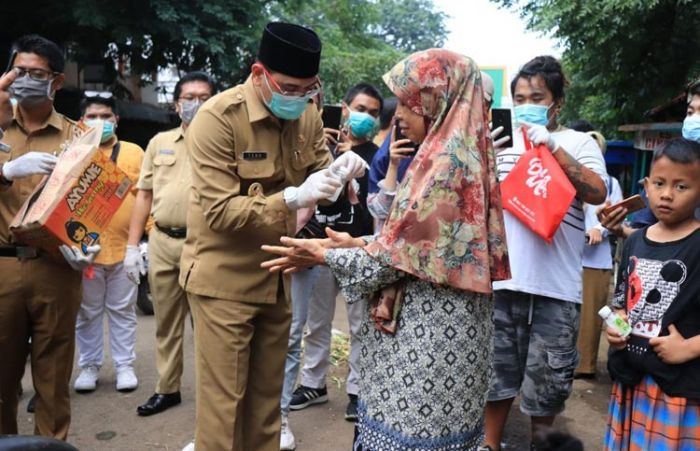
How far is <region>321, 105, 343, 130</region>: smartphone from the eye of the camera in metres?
4.31

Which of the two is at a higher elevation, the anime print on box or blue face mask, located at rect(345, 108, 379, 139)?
blue face mask, located at rect(345, 108, 379, 139)

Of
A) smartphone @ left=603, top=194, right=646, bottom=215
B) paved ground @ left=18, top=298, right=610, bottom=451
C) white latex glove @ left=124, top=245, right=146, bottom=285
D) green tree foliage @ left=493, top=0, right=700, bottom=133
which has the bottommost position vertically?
paved ground @ left=18, top=298, right=610, bottom=451

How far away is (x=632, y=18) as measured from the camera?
7160 millimetres

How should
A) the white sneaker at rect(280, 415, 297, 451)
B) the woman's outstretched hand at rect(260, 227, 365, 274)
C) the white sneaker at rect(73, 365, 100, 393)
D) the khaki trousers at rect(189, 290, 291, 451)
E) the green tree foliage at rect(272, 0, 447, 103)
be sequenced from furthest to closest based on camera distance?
the green tree foliage at rect(272, 0, 447, 103) < the white sneaker at rect(73, 365, 100, 393) < the white sneaker at rect(280, 415, 297, 451) < the khaki trousers at rect(189, 290, 291, 451) < the woman's outstretched hand at rect(260, 227, 365, 274)

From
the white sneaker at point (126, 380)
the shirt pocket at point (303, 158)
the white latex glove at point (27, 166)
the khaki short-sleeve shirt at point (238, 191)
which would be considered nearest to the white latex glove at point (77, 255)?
the white latex glove at point (27, 166)

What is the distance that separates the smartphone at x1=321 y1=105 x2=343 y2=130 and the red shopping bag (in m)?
1.57

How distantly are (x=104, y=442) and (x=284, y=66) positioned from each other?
250 cm

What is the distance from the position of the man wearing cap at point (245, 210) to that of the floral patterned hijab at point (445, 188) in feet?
1.66

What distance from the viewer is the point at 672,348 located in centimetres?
236

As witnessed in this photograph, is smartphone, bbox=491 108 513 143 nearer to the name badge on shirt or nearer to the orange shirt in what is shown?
the name badge on shirt

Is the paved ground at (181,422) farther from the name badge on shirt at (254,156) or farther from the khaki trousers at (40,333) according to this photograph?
the name badge on shirt at (254,156)

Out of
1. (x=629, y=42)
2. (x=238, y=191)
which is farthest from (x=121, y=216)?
(x=629, y=42)

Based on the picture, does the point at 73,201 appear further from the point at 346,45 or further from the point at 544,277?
the point at 346,45

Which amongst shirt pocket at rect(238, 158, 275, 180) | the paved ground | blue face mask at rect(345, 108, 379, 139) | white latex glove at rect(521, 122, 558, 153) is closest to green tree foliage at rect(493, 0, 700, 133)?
blue face mask at rect(345, 108, 379, 139)
